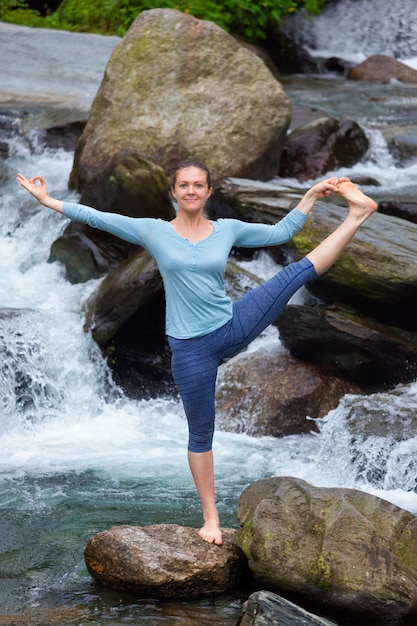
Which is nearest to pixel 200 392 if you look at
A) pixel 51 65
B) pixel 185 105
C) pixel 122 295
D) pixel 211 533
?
pixel 211 533

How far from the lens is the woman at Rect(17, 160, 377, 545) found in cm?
482

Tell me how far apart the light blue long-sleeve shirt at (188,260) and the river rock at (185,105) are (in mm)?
6159

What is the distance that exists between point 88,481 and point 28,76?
976 cm

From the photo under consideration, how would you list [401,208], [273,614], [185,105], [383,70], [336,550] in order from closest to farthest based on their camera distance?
1. [273,614]
2. [336,550]
3. [401,208]
4. [185,105]
5. [383,70]

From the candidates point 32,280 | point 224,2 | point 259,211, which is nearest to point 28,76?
point 224,2

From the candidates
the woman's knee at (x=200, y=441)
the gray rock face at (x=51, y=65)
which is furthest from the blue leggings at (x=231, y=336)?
the gray rock face at (x=51, y=65)

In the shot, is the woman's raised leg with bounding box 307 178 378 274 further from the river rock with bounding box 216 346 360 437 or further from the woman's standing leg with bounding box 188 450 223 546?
the river rock with bounding box 216 346 360 437

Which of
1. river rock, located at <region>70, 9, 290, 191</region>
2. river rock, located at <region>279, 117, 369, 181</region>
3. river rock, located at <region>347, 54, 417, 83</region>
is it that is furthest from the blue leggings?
river rock, located at <region>347, 54, 417, 83</region>

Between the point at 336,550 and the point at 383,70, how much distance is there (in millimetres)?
13755

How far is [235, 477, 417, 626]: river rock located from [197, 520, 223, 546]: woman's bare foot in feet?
0.33

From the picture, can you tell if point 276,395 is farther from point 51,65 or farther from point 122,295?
point 51,65

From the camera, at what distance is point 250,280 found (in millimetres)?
9406

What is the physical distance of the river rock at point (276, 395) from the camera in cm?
825

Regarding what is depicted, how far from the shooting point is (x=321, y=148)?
40.0 feet
